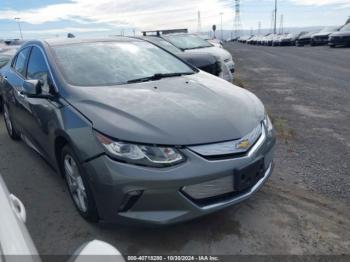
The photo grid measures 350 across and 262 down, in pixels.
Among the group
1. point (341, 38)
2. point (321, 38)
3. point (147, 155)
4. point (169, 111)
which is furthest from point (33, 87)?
point (321, 38)

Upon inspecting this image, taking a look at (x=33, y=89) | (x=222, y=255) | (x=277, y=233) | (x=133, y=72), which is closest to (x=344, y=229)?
(x=277, y=233)

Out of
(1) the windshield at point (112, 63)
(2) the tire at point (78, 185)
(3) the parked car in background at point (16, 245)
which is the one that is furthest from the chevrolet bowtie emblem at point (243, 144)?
(3) the parked car in background at point (16, 245)

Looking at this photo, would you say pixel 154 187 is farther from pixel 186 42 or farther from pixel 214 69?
pixel 186 42

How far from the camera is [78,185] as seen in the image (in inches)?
121

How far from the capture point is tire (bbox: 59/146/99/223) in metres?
2.79

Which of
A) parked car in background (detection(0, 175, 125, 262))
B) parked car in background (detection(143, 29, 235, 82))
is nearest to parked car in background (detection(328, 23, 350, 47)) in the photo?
parked car in background (detection(143, 29, 235, 82))

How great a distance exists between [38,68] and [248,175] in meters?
2.58

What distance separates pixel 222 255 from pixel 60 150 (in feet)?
5.69

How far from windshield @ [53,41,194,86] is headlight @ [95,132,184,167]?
107 centimetres

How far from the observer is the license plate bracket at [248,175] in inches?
104

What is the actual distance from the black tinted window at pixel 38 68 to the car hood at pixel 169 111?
1.82ft

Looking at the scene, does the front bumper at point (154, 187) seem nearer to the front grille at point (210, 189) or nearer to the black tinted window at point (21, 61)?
the front grille at point (210, 189)

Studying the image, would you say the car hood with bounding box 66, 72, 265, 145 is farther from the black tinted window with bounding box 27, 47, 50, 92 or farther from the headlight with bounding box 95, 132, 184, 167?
the black tinted window with bounding box 27, 47, 50, 92

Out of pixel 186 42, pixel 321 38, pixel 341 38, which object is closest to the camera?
pixel 186 42
